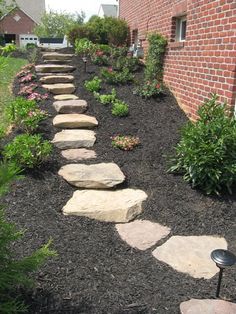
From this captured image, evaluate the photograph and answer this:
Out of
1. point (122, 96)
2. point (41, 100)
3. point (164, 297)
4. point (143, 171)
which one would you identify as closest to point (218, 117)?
point (143, 171)

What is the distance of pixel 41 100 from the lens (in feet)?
23.8

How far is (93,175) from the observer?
449cm

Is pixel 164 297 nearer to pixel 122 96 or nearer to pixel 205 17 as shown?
pixel 205 17

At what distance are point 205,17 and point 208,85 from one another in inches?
42.8

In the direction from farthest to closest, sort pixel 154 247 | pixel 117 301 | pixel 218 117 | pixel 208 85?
1. pixel 208 85
2. pixel 218 117
3. pixel 154 247
4. pixel 117 301

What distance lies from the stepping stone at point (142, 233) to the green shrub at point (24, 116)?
253 centimetres

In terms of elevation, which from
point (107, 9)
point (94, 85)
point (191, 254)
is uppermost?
point (107, 9)

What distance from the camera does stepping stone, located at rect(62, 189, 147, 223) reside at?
3.79 metres

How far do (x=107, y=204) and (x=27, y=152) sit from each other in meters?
1.18

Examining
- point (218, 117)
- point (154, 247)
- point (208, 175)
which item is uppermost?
point (218, 117)

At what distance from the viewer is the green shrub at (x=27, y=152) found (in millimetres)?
4348

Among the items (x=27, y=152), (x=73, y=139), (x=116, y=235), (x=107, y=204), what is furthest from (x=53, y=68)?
(x=116, y=235)

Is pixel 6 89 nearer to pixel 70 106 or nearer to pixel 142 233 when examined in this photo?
pixel 70 106

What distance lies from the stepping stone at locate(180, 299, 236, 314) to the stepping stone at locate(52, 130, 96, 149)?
10.9 feet
